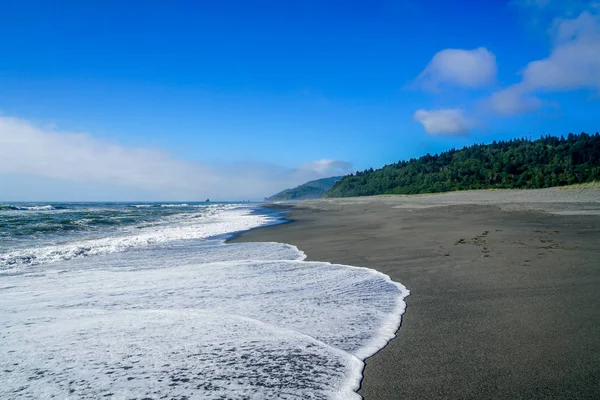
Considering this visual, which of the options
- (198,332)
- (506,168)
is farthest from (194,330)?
(506,168)

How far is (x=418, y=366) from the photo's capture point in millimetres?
2744

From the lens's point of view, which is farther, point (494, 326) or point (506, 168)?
point (506, 168)

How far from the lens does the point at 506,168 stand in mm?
69812

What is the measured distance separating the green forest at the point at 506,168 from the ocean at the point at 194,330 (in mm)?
62788

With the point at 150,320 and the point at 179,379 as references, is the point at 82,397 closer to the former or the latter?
the point at 179,379

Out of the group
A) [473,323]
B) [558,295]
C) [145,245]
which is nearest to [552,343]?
[473,323]

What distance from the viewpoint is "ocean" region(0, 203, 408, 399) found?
8.22 feet

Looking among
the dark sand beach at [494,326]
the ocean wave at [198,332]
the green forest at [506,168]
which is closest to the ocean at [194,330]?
the ocean wave at [198,332]

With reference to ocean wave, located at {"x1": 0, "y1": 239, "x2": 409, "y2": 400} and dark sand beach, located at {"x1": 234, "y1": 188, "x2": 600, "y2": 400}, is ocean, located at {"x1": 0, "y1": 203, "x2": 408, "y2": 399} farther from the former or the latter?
dark sand beach, located at {"x1": 234, "y1": 188, "x2": 600, "y2": 400}

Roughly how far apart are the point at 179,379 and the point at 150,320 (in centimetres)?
163

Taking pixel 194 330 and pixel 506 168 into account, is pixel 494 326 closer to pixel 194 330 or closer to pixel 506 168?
pixel 194 330

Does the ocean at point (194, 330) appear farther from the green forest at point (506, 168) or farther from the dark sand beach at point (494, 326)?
the green forest at point (506, 168)

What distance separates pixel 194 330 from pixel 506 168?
80438 millimetres

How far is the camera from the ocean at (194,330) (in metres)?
2.51
